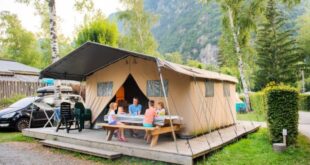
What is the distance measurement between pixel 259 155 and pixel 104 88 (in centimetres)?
521

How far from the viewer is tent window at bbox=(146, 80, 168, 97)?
7.65 meters

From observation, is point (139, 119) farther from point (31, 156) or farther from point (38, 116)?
point (38, 116)

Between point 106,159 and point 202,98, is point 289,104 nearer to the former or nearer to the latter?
point 202,98

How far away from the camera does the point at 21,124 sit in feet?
32.3

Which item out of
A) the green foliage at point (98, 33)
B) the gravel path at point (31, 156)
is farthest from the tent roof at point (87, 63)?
the green foliage at point (98, 33)

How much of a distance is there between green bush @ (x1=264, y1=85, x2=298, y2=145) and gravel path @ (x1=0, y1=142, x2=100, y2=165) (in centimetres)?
443

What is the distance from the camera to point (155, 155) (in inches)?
219

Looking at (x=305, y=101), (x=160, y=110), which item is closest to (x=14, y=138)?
(x=160, y=110)

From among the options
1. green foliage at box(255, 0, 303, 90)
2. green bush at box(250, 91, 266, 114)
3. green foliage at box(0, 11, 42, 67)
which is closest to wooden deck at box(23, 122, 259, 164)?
green bush at box(250, 91, 266, 114)

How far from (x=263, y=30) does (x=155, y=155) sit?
2371 cm

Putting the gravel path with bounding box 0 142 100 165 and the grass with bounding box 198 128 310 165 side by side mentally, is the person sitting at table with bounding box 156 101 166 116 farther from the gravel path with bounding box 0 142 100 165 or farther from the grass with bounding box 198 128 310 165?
the gravel path with bounding box 0 142 100 165

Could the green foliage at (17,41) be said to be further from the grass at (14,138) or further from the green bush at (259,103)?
the green bush at (259,103)

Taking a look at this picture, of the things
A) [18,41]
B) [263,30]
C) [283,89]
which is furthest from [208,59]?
[283,89]

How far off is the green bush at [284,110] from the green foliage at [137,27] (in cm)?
1691
